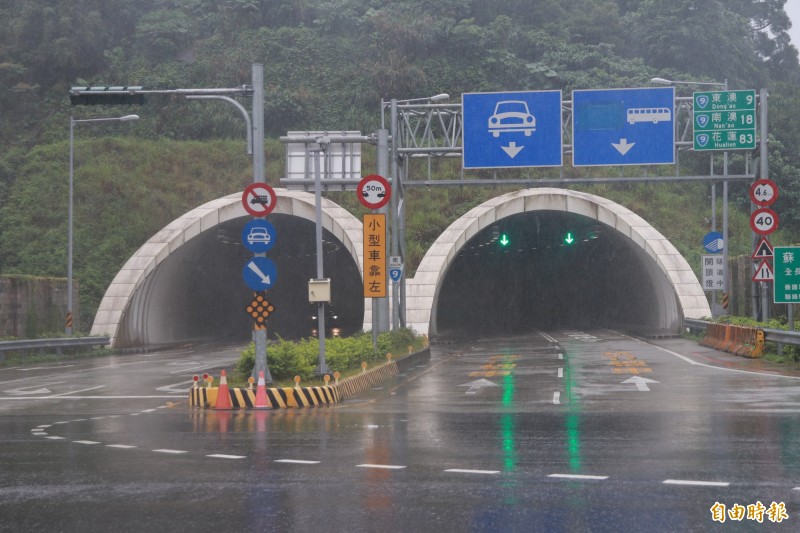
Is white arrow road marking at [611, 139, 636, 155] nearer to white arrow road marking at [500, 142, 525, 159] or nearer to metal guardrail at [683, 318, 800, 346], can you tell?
white arrow road marking at [500, 142, 525, 159]

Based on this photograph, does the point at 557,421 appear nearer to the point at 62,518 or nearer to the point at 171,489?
the point at 171,489

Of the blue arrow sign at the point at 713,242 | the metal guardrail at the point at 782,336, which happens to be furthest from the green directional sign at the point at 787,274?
the blue arrow sign at the point at 713,242

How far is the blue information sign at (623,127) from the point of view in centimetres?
3194

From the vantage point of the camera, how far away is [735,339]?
3078 cm

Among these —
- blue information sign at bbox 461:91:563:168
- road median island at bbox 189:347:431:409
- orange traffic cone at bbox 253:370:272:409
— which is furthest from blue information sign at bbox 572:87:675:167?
orange traffic cone at bbox 253:370:272:409

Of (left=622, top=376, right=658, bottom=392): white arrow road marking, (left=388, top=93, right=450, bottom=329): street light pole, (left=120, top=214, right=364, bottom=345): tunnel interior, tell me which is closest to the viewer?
(left=622, top=376, right=658, bottom=392): white arrow road marking

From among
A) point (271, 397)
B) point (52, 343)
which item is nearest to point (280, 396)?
point (271, 397)

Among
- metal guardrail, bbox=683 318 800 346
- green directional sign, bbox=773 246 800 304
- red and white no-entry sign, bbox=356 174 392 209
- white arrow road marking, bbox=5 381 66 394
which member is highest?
red and white no-entry sign, bbox=356 174 392 209

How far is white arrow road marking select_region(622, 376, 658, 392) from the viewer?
2002cm

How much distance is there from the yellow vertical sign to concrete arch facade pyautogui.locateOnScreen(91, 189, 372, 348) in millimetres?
15100

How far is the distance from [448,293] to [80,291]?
940 inches

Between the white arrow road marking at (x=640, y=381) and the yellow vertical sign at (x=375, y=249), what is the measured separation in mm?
7123

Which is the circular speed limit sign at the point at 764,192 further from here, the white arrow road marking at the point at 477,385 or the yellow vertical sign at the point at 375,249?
the yellow vertical sign at the point at 375,249

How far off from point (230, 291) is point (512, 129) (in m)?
26.0
